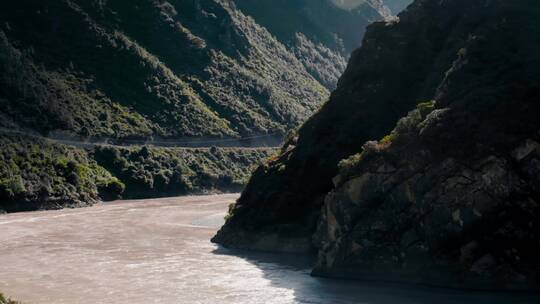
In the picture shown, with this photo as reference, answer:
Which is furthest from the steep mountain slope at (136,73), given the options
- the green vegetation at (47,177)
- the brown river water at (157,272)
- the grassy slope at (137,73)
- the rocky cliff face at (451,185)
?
the rocky cliff face at (451,185)

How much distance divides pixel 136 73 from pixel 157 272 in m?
102

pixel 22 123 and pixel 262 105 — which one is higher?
pixel 262 105

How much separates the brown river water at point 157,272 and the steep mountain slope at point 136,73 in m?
47.3

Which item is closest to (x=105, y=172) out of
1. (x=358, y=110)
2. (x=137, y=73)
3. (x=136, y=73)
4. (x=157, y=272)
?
(x=136, y=73)

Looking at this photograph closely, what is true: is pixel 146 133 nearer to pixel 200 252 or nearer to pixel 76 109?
pixel 76 109

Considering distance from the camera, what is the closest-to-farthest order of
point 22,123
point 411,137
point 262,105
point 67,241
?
point 411,137, point 67,241, point 22,123, point 262,105

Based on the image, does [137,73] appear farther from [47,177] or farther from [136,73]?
[47,177]

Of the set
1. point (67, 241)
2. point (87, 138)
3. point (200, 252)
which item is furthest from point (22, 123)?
point (200, 252)

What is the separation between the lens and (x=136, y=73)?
477ft

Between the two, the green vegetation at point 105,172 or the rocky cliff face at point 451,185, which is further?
the green vegetation at point 105,172

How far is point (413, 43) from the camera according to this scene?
6359 cm

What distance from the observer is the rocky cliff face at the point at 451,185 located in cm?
3978

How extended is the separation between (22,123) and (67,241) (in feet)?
173

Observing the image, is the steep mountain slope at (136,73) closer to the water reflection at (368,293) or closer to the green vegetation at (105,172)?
the green vegetation at (105,172)
